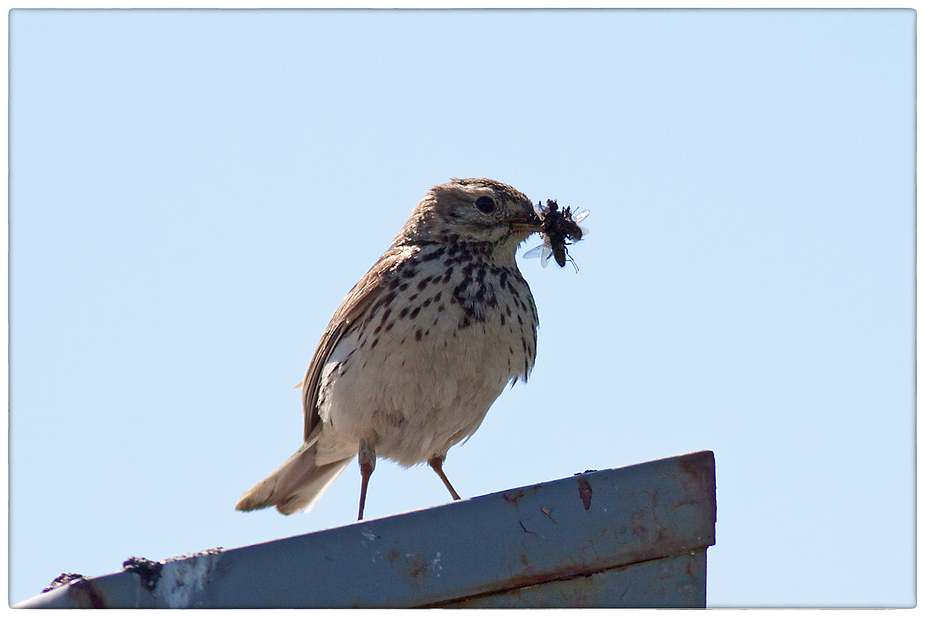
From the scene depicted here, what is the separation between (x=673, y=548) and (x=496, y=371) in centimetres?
237

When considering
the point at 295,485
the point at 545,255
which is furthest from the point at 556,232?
the point at 295,485

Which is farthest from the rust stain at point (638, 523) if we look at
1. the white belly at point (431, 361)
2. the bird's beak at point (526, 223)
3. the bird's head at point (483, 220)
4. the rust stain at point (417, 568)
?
the bird's beak at point (526, 223)

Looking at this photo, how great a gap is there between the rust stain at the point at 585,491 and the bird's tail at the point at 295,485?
3.77 meters

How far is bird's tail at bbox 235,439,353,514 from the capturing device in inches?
307

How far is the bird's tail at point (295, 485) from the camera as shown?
7809 mm

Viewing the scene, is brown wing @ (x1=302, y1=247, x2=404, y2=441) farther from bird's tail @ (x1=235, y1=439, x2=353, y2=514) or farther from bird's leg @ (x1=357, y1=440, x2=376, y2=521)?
bird's leg @ (x1=357, y1=440, x2=376, y2=521)

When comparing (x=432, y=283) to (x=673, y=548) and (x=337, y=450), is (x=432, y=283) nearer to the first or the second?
(x=337, y=450)

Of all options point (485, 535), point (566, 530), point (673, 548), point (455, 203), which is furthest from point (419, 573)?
point (455, 203)

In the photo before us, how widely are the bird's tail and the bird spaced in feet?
1.05

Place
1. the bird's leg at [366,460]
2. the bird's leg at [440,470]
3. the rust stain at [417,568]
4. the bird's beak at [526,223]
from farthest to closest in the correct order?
the bird's leg at [440,470] < the bird's leg at [366,460] < the bird's beak at [526,223] < the rust stain at [417,568]

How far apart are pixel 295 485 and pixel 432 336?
7.27ft

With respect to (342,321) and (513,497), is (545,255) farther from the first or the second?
(513,497)

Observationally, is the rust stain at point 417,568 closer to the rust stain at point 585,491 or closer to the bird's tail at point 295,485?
the rust stain at point 585,491

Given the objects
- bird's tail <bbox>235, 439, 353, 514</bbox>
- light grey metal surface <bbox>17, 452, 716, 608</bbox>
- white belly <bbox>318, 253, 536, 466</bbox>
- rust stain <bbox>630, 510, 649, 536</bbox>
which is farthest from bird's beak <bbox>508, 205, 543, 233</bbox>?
rust stain <bbox>630, 510, 649, 536</bbox>
